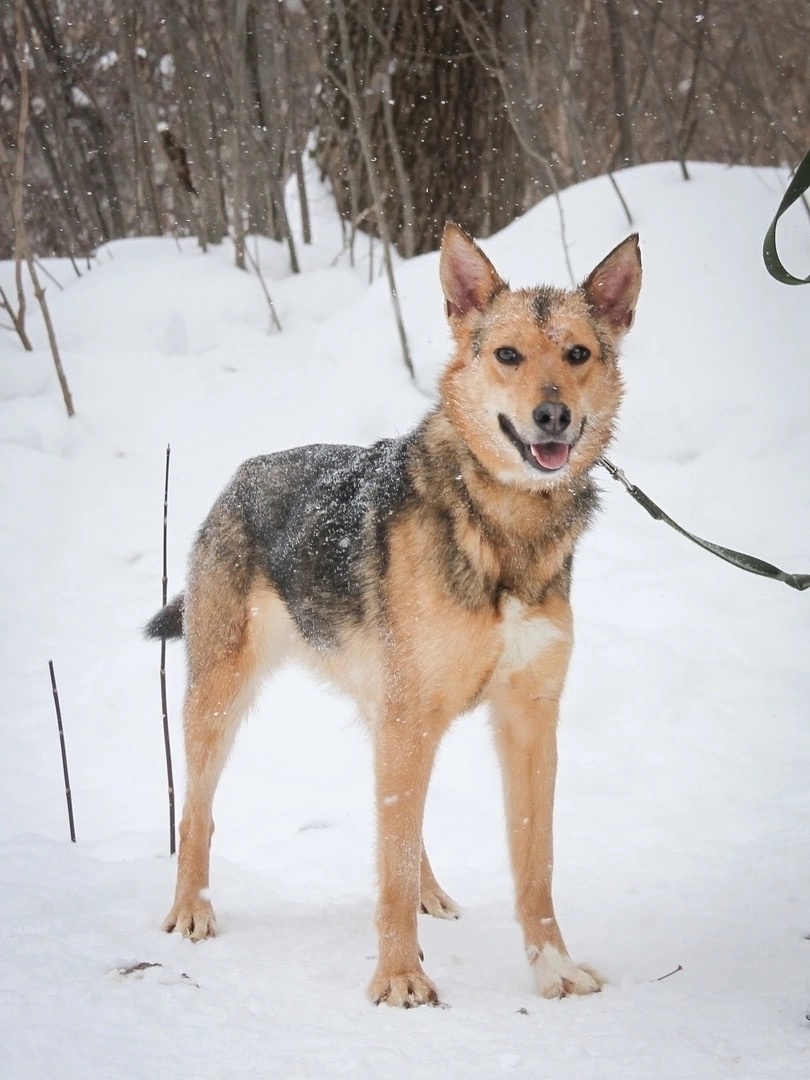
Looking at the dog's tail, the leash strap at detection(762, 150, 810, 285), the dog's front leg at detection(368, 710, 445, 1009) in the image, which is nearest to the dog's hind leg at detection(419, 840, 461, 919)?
Answer: the dog's front leg at detection(368, 710, 445, 1009)

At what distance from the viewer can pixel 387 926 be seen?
3.05 m

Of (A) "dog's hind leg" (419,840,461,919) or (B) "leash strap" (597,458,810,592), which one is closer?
(B) "leash strap" (597,458,810,592)

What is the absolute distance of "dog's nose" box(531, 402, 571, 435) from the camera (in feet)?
9.91

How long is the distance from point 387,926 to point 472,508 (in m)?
1.31

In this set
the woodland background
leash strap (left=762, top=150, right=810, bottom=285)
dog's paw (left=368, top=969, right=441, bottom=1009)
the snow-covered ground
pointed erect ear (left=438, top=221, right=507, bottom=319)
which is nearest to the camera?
the snow-covered ground

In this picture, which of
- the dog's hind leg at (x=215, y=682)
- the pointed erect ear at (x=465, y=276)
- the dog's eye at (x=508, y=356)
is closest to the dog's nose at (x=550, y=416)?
the dog's eye at (x=508, y=356)

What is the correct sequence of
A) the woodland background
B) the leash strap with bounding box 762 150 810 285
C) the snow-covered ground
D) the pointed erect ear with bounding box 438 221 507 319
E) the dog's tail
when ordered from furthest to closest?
the woodland background
the dog's tail
the pointed erect ear with bounding box 438 221 507 319
the leash strap with bounding box 762 150 810 285
the snow-covered ground

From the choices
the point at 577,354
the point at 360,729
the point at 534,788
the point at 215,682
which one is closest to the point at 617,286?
the point at 577,354

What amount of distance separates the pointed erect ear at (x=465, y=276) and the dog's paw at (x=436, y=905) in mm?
2147

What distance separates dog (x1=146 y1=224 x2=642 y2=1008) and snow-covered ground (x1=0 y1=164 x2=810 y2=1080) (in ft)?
0.91

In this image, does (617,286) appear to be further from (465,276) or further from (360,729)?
(360,729)

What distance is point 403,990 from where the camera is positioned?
2887 millimetres

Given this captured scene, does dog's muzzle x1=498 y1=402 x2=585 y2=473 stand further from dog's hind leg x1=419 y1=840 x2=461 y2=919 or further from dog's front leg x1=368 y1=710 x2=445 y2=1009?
dog's hind leg x1=419 y1=840 x2=461 y2=919

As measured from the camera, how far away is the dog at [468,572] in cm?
307
